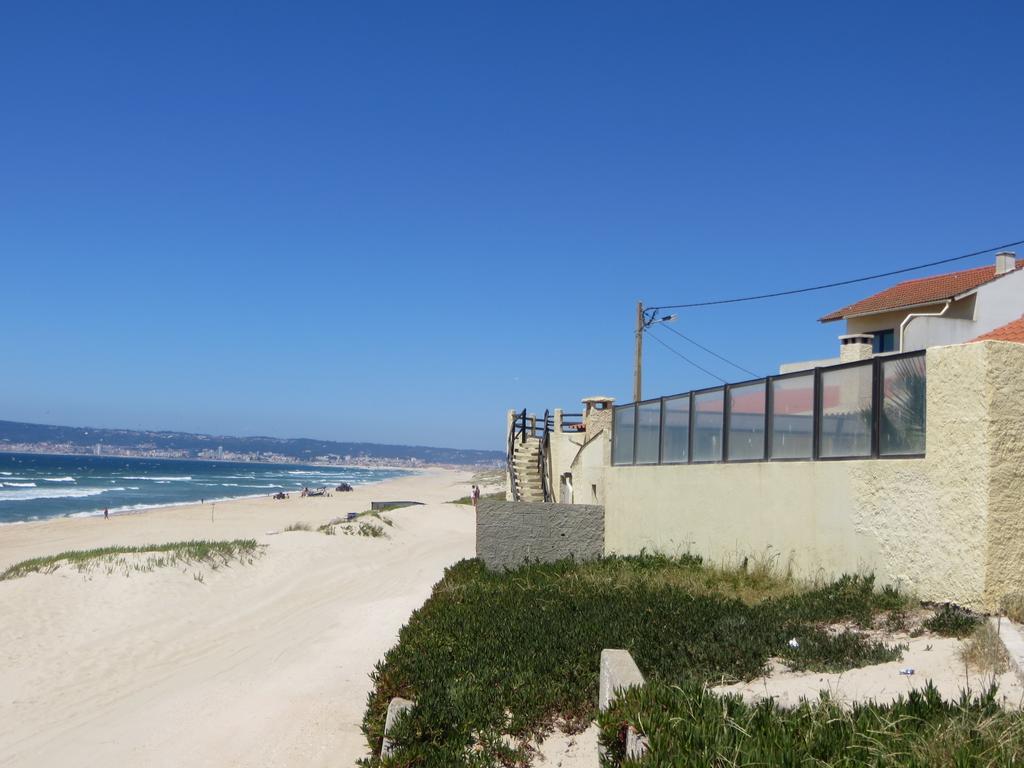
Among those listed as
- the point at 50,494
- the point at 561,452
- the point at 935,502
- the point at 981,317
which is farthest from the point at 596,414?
the point at 50,494

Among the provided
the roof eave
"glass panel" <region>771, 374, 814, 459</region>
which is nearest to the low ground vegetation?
"glass panel" <region>771, 374, 814, 459</region>

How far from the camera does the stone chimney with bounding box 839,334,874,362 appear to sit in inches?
695

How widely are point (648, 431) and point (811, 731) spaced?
12091 millimetres

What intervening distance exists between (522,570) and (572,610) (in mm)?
4632

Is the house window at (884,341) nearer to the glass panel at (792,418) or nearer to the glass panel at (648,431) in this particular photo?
the glass panel at (648,431)

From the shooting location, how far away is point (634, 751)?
464cm

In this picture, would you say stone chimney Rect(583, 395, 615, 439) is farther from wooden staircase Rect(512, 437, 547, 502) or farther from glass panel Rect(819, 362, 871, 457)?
glass panel Rect(819, 362, 871, 457)

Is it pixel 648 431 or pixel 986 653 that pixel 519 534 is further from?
pixel 986 653

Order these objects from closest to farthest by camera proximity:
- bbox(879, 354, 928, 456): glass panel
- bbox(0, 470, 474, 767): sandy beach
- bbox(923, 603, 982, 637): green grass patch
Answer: bbox(923, 603, 982, 637): green grass patch → bbox(879, 354, 928, 456): glass panel → bbox(0, 470, 474, 767): sandy beach

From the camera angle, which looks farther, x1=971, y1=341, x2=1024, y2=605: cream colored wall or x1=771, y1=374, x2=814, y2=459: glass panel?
x1=771, y1=374, x2=814, y2=459: glass panel

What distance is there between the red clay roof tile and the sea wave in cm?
6823

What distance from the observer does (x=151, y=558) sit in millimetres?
21422

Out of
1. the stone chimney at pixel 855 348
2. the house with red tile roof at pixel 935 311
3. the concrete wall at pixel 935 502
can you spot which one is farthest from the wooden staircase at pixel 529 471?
the concrete wall at pixel 935 502

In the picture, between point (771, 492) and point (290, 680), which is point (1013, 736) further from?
point (290, 680)
